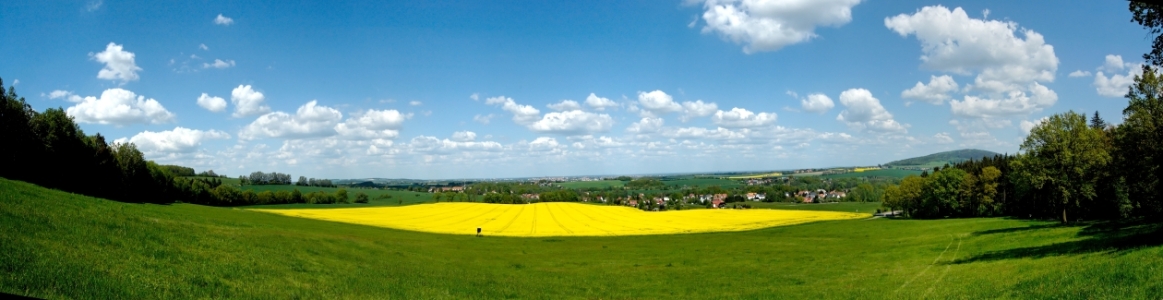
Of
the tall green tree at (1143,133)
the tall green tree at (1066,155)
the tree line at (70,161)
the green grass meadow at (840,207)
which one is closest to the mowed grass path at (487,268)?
the tall green tree at (1143,133)

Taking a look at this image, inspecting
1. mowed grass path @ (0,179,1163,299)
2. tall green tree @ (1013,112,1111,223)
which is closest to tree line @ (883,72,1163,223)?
tall green tree @ (1013,112,1111,223)

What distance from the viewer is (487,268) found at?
99.1ft

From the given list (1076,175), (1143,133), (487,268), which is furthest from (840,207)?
(487,268)

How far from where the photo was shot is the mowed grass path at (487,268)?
11875mm

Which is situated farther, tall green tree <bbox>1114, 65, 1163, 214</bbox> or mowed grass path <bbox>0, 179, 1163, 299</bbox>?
tall green tree <bbox>1114, 65, 1163, 214</bbox>

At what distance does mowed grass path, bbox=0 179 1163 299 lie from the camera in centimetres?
1188

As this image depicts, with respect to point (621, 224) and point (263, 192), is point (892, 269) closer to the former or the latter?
point (621, 224)

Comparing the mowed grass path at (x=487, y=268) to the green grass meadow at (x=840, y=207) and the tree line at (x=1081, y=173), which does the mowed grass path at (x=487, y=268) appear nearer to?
the tree line at (x=1081, y=173)

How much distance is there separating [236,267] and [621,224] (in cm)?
7145

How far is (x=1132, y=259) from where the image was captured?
15.1 metres

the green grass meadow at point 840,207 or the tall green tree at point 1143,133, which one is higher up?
the tall green tree at point 1143,133

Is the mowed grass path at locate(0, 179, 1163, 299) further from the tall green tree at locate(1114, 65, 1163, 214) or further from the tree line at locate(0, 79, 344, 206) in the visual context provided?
the tree line at locate(0, 79, 344, 206)

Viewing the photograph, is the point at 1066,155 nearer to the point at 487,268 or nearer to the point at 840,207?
the point at 487,268

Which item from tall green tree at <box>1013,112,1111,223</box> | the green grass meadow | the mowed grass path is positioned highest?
tall green tree at <box>1013,112,1111,223</box>
